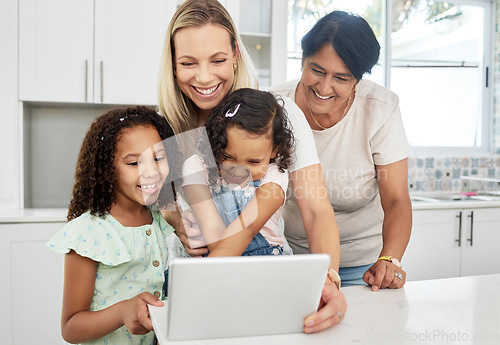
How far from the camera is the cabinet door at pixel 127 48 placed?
2016 mm

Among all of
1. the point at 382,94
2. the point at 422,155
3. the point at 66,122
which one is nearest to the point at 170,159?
the point at 382,94

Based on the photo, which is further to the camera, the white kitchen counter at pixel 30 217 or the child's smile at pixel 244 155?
the white kitchen counter at pixel 30 217

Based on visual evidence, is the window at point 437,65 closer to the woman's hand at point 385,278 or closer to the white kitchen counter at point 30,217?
the white kitchen counter at point 30,217

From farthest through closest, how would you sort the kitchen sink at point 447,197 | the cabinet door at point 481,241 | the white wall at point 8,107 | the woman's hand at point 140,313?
the kitchen sink at point 447,197 < the cabinet door at point 481,241 < the white wall at point 8,107 < the woman's hand at point 140,313

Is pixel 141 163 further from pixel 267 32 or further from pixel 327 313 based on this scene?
pixel 267 32

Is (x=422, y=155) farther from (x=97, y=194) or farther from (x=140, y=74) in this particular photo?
(x=97, y=194)

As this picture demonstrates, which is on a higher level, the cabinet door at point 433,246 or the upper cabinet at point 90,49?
the upper cabinet at point 90,49

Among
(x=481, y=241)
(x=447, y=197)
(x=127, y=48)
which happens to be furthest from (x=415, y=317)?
(x=447, y=197)

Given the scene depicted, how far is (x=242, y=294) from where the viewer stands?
510 millimetres

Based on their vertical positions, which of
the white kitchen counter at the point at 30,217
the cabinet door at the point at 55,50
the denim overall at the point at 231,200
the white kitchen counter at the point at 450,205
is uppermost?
the cabinet door at the point at 55,50

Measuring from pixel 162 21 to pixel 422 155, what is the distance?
5.81 feet

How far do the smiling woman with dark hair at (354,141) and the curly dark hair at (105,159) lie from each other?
0.39 meters

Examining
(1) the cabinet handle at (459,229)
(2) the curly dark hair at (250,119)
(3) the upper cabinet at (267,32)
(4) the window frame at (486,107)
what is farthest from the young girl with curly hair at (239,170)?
(4) the window frame at (486,107)

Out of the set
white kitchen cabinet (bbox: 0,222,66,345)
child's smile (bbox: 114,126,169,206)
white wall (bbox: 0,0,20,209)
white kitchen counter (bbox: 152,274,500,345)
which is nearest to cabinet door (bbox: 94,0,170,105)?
white wall (bbox: 0,0,20,209)
